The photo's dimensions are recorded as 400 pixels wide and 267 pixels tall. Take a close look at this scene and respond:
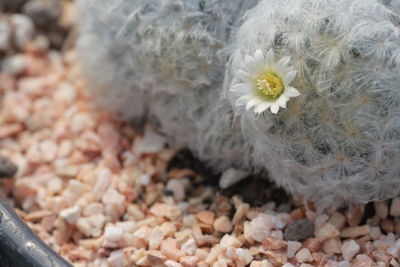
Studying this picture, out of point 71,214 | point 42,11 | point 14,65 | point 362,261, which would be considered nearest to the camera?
point 362,261

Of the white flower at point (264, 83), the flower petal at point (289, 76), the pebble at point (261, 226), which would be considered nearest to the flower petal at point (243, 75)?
the white flower at point (264, 83)

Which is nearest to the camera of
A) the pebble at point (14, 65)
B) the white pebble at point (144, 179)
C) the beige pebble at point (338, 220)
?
the beige pebble at point (338, 220)

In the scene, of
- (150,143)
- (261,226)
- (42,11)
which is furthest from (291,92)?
(42,11)

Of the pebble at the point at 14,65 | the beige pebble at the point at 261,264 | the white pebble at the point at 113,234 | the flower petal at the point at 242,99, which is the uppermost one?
the flower petal at the point at 242,99

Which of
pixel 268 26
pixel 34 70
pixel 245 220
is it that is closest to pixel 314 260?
pixel 245 220

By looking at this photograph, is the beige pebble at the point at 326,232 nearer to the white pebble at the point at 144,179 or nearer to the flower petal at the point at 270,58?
the flower petal at the point at 270,58

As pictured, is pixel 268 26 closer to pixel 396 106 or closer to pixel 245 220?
pixel 396 106

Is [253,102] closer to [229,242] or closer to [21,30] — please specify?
[229,242]
